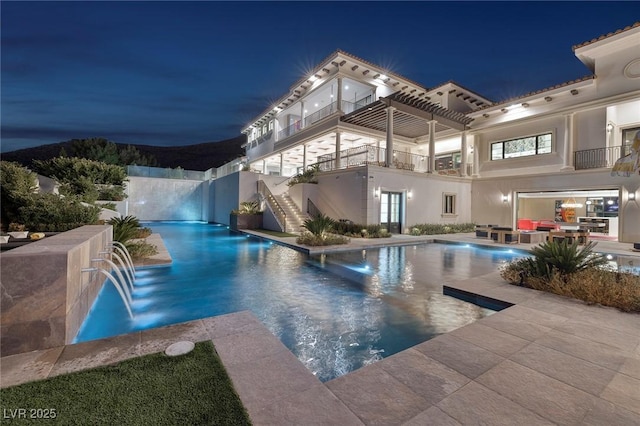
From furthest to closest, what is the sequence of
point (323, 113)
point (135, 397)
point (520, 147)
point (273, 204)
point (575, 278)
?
point (323, 113) < point (273, 204) < point (520, 147) < point (575, 278) < point (135, 397)

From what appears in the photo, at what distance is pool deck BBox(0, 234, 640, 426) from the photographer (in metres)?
2.15

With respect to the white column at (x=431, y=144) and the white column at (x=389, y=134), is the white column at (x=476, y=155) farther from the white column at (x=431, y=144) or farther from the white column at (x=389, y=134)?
the white column at (x=389, y=134)

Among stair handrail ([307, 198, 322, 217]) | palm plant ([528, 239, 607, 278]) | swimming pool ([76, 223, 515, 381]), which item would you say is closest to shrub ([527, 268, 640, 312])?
palm plant ([528, 239, 607, 278])

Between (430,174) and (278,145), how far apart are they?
13.5 m

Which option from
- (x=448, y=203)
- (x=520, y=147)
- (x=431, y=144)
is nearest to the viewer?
(x=431, y=144)

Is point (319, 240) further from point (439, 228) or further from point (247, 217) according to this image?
point (439, 228)

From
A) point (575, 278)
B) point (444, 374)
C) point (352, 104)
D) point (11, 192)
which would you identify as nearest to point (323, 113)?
point (352, 104)

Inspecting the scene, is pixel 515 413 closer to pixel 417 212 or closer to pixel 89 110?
pixel 417 212

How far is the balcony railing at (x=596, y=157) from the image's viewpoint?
44.6 feet

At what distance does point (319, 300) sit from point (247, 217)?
13683mm

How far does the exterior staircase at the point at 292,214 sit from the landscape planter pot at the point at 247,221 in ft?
6.00

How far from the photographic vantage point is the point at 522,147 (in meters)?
17.0

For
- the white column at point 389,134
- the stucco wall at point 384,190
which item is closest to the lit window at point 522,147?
the stucco wall at point 384,190

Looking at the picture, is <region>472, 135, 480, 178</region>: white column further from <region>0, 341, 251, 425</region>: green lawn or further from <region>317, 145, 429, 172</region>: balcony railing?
<region>0, 341, 251, 425</region>: green lawn
